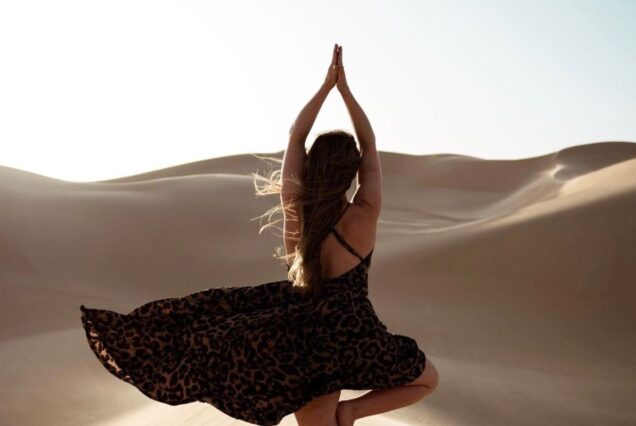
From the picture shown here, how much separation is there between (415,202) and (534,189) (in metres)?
4.47

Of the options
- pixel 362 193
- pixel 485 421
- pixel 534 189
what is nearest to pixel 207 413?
pixel 485 421

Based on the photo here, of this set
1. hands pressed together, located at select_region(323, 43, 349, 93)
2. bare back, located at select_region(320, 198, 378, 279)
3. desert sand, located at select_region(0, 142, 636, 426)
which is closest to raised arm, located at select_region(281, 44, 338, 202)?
hands pressed together, located at select_region(323, 43, 349, 93)

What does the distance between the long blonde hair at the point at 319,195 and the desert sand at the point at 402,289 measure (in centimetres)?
193

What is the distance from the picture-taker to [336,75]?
15.9 ft

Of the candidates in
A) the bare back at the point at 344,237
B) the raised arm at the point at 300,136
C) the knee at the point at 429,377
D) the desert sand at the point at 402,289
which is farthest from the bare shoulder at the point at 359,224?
the desert sand at the point at 402,289

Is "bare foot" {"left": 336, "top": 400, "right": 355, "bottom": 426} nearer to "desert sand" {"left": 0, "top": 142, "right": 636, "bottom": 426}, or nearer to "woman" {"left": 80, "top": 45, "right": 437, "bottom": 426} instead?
"woman" {"left": 80, "top": 45, "right": 437, "bottom": 426}

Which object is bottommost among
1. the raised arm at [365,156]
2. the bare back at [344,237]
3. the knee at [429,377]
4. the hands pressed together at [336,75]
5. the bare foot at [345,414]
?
the bare foot at [345,414]

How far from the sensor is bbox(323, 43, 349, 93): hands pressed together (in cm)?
483

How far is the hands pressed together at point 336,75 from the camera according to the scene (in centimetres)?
483

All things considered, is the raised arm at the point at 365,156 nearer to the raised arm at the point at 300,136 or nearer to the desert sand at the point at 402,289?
→ the raised arm at the point at 300,136

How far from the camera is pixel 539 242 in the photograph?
13.3 m

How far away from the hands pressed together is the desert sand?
230 centimetres

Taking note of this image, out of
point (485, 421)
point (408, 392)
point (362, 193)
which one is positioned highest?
point (362, 193)

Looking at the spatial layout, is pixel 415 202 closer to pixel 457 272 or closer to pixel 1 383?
pixel 457 272
